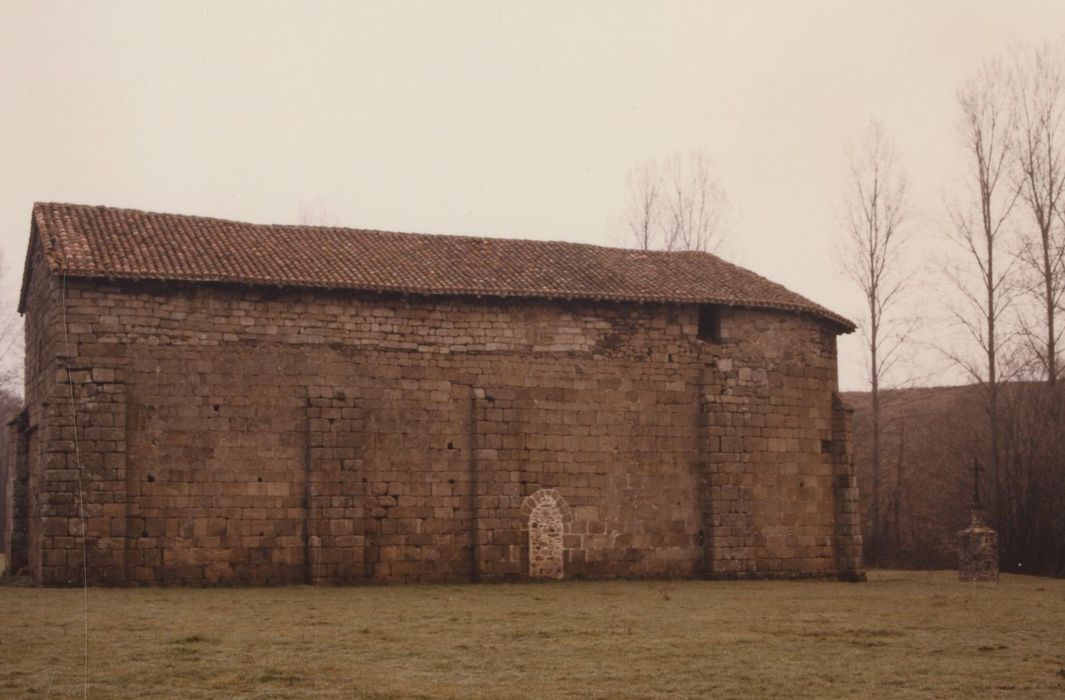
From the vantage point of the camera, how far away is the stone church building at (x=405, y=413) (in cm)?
2167

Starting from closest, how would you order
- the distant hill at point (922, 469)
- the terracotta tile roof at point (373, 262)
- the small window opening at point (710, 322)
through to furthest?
1. the terracotta tile roof at point (373, 262)
2. the small window opening at point (710, 322)
3. the distant hill at point (922, 469)

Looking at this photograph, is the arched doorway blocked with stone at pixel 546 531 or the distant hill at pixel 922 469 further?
the distant hill at pixel 922 469

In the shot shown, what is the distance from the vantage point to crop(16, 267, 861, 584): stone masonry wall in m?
21.6

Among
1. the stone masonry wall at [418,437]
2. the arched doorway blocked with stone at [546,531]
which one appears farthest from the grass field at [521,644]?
the arched doorway blocked with stone at [546,531]

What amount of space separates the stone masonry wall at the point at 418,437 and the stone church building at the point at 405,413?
1.5 inches

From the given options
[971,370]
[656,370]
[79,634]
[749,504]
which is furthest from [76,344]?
[971,370]

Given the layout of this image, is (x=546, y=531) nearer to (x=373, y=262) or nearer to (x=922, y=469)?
(x=373, y=262)

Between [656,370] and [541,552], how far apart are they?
4.06m

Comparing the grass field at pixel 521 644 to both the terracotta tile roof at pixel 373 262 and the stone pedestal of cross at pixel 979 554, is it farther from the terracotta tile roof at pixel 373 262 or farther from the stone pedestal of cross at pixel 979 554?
the terracotta tile roof at pixel 373 262

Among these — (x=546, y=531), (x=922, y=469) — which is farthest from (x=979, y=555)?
(x=922, y=469)

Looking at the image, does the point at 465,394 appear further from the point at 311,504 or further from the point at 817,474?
the point at 817,474

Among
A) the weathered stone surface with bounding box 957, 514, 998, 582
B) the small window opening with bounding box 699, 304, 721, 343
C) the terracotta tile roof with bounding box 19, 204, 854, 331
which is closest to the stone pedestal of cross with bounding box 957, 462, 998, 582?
the weathered stone surface with bounding box 957, 514, 998, 582

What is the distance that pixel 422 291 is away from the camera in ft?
76.4

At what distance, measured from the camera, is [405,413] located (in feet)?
76.7
